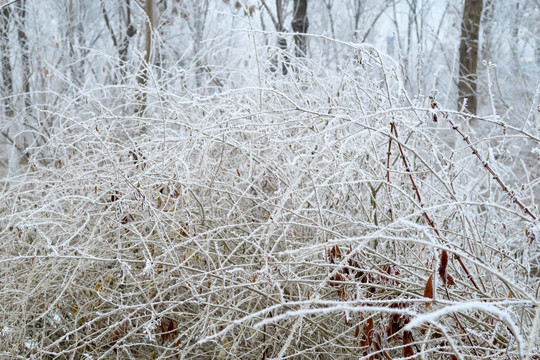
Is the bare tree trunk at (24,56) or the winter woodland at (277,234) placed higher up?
the bare tree trunk at (24,56)

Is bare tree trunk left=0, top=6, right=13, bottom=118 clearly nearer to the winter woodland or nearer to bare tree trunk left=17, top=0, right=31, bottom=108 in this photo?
bare tree trunk left=17, top=0, right=31, bottom=108

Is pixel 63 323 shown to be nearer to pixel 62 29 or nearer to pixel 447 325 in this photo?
pixel 447 325

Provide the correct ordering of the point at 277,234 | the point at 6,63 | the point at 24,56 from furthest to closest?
the point at 24,56 < the point at 6,63 < the point at 277,234

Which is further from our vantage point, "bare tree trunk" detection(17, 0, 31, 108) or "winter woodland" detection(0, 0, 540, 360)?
"bare tree trunk" detection(17, 0, 31, 108)

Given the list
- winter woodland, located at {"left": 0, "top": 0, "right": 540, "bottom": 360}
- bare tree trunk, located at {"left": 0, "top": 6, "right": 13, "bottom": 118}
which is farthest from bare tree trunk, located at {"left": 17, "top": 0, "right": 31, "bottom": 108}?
winter woodland, located at {"left": 0, "top": 0, "right": 540, "bottom": 360}

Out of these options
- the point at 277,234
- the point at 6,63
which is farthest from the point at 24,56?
the point at 277,234

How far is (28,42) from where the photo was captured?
619cm

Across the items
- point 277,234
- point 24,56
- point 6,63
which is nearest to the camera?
point 277,234

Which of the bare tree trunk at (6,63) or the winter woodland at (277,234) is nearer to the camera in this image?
the winter woodland at (277,234)

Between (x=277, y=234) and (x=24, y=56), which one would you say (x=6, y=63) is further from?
(x=277, y=234)

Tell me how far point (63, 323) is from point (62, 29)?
6840mm

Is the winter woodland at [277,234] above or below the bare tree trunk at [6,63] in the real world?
below

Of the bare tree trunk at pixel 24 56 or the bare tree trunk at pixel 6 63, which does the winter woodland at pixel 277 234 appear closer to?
the bare tree trunk at pixel 24 56

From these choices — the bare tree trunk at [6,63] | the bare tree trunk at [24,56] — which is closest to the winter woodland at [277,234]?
the bare tree trunk at [24,56]
